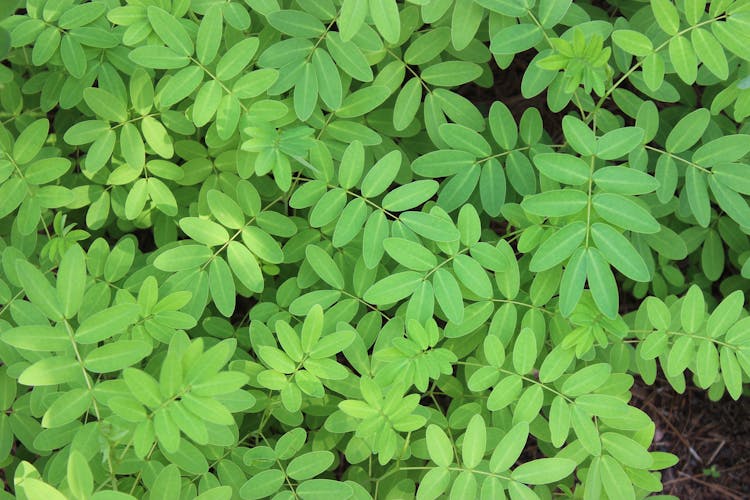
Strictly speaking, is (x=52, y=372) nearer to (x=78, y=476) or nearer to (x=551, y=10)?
(x=78, y=476)

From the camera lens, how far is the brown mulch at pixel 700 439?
3.36m

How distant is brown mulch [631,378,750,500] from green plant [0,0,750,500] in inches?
39.7

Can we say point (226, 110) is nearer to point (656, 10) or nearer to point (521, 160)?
point (521, 160)

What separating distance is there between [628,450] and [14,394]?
2.07 m

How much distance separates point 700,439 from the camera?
11.2ft

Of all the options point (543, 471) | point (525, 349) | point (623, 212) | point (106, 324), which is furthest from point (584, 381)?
point (106, 324)

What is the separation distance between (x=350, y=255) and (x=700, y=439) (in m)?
2.22

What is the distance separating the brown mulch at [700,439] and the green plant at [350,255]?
1008mm

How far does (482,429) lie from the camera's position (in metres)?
1.98

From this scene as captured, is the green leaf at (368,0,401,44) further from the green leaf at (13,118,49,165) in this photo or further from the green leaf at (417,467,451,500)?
the green leaf at (417,467,451,500)

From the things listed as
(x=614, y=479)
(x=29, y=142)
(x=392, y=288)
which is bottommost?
(x=614, y=479)

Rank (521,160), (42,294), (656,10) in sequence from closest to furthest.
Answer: (42,294) < (656,10) < (521,160)

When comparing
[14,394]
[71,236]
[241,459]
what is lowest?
[241,459]

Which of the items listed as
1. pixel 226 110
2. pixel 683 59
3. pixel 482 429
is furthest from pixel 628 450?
pixel 226 110
